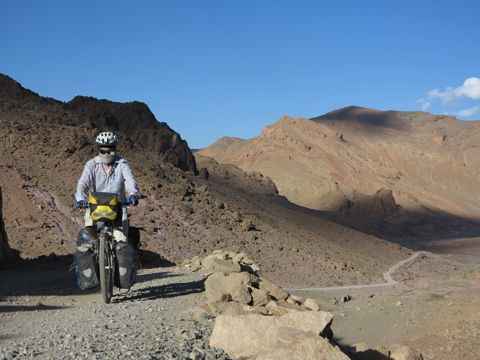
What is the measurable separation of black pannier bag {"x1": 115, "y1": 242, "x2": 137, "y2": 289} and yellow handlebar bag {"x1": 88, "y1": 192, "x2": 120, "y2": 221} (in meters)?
0.46

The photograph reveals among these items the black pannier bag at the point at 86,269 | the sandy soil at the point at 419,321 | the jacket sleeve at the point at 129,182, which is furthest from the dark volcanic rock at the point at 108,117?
the black pannier bag at the point at 86,269

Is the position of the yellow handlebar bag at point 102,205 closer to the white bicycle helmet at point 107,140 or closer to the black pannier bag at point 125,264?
the black pannier bag at point 125,264

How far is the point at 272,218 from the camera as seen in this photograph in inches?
1268

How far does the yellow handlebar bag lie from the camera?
7.34 metres

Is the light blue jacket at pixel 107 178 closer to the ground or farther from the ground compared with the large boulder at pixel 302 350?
farther from the ground

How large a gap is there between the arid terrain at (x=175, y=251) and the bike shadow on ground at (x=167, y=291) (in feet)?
0.11

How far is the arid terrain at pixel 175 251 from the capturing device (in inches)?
288

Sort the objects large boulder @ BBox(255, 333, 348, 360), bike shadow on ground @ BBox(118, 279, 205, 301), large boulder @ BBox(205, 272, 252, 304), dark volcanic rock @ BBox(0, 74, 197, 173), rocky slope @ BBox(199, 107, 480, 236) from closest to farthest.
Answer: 1. large boulder @ BBox(255, 333, 348, 360)
2. large boulder @ BBox(205, 272, 252, 304)
3. bike shadow on ground @ BBox(118, 279, 205, 301)
4. dark volcanic rock @ BBox(0, 74, 197, 173)
5. rocky slope @ BBox(199, 107, 480, 236)

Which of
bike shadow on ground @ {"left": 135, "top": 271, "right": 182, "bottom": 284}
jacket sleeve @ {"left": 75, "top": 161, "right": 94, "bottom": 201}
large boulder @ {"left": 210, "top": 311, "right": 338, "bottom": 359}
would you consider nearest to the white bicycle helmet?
jacket sleeve @ {"left": 75, "top": 161, "right": 94, "bottom": 201}

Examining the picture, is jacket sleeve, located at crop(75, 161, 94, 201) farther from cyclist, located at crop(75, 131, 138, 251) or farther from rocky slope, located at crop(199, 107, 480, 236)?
rocky slope, located at crop(199, 107, 480, 236)

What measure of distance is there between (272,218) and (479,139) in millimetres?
69589

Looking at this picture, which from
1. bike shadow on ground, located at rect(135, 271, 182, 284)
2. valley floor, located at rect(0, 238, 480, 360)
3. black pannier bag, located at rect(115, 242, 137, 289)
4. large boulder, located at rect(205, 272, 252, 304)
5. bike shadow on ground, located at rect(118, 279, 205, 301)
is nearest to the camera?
valley floor, located at rect(0, 238, 480, 360)

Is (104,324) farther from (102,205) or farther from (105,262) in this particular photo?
(102,205)

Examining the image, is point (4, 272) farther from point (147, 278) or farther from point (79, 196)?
point (79, 196)
